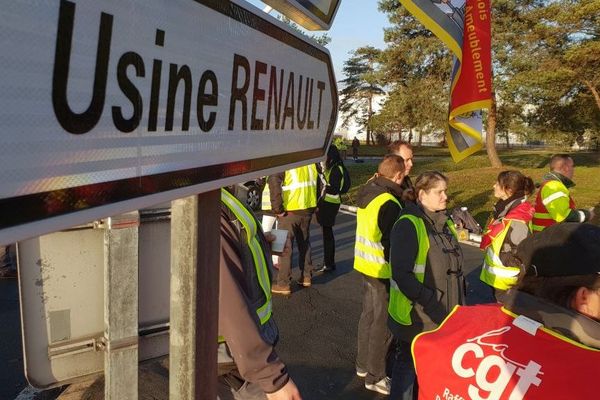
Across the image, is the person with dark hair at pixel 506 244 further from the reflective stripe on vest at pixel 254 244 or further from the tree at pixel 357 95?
the tree at pixel 357 95

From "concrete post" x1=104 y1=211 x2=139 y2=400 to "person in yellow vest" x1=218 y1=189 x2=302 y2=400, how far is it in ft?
0.99

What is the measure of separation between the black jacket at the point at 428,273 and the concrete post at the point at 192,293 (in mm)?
2171

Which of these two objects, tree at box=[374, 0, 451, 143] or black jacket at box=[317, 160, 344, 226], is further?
tree at box=[374, 0, 451, 143]

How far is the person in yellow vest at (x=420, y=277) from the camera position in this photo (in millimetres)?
3088

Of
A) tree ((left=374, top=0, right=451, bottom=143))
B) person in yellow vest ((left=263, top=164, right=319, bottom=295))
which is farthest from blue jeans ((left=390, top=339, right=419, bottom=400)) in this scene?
tree ((left=374, top=0, right=451, bottom=143))

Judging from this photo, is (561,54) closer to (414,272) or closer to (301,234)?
(301,234)

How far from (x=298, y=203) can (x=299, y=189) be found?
0.65ft

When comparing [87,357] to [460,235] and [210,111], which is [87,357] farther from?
[460,235]

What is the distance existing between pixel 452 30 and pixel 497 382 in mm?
2746

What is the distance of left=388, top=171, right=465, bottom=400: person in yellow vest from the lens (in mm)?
3088

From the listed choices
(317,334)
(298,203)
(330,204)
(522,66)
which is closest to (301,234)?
(298,203)

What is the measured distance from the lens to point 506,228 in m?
4.20

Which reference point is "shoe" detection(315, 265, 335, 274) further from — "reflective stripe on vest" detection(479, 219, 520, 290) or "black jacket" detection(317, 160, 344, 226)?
"reflective stripe on vest" detection(479, 219, 520, 290)

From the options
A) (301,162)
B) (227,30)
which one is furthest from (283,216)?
(227,30)
